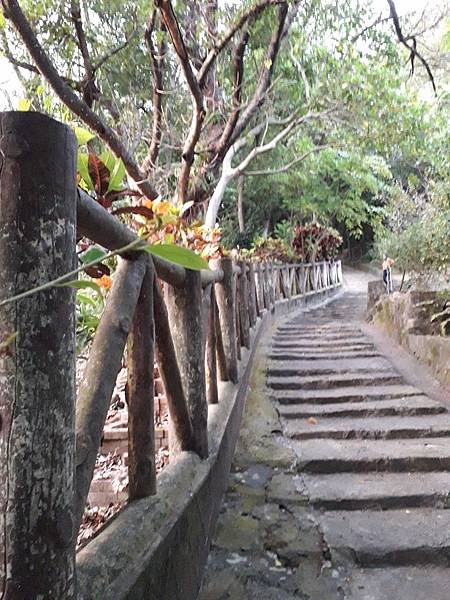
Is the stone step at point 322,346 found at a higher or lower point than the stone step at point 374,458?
higher

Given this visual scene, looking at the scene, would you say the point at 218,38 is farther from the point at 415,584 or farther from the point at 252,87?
the point at 415,584

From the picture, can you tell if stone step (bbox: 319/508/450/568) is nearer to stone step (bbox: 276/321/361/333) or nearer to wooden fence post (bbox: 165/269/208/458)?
wooden fence post (bbox: 165/269/208/458)

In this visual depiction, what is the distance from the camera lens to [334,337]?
7375 millimetres

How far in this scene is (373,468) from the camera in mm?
2973

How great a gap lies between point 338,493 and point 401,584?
68 cm

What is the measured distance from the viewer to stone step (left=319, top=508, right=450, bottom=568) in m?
2.11

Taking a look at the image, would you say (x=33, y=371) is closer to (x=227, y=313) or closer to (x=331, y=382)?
(x=227, y=313)

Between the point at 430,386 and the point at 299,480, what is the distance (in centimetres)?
254

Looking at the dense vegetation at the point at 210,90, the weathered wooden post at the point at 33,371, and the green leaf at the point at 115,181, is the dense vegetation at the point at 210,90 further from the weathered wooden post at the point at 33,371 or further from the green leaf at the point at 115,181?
the weathered wooden post at the point at 33,371

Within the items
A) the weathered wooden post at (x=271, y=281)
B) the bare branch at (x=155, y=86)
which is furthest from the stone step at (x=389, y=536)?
the weathered wooden post at (x=271, y=281)

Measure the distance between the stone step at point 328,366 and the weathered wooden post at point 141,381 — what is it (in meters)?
3.69

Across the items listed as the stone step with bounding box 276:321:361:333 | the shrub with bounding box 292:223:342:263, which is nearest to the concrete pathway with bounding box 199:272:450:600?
the stone step with bounding box 276:321:361:333

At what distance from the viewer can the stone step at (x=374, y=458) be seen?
296 cm

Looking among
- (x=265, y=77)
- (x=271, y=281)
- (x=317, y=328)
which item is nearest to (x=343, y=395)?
(x=317, y=328)
